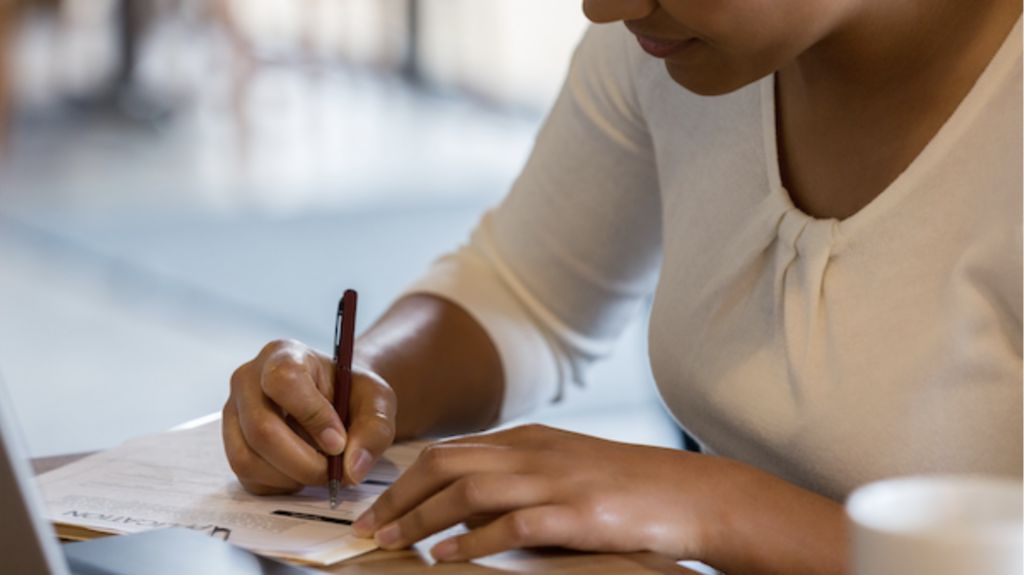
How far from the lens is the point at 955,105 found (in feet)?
2.22

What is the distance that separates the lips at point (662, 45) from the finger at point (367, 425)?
1.05ft

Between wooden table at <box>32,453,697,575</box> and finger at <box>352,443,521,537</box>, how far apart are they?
1.0 inches

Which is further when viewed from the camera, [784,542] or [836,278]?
[836,278]

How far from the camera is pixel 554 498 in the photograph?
57cm

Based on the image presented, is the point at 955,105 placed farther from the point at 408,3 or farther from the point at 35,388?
the point at 408,3

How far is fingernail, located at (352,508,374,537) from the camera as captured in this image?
22.6 inches

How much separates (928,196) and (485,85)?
12.5 feet

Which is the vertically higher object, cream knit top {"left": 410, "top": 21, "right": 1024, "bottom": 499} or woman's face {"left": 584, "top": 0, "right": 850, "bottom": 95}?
woman's face {"left": 584, "top": 0, "right": 850, "bottom": 95}

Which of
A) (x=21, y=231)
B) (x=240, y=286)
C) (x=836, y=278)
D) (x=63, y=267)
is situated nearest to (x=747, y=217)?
(x=836, y=278)

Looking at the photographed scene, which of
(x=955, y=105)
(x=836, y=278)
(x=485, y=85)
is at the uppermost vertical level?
(x=485, y=85)

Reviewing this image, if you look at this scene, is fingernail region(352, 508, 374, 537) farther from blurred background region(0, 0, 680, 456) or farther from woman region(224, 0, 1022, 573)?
blurred background region(0, 0, 680, 456)

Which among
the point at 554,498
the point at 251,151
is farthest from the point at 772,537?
the point at 251,151

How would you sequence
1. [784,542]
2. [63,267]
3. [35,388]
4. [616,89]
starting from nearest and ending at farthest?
[784,542] → [616,89] → [35,388] → [63,267]

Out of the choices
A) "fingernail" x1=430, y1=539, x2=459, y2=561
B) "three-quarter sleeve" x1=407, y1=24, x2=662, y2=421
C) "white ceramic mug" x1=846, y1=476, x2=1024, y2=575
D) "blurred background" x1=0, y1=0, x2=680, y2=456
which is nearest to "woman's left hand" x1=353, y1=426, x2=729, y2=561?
"fingernail" x1=430, y1=539, x2=459, y2=561
